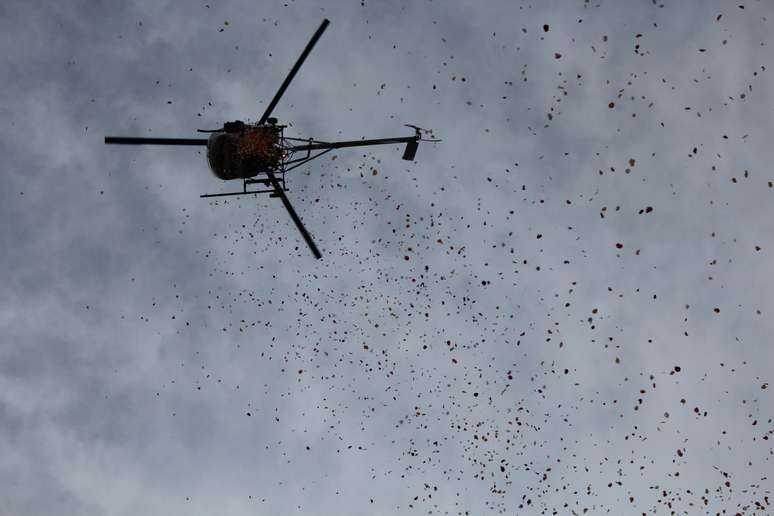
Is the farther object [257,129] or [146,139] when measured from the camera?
[257,129]

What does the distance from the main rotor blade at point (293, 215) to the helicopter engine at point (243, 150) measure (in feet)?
1.18

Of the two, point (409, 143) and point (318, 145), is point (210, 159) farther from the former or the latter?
point (409, 143)

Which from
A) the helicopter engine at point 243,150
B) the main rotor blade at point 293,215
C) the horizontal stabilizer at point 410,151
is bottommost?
the main rotor blade at point 293,215

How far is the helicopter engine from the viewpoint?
13258mm

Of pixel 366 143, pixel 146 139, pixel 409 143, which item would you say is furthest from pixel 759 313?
pixel 146 139

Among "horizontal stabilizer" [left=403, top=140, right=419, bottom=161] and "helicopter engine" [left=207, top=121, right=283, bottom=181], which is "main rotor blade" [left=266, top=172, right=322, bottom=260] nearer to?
"helicopter engine" [left=207, top=121, right=283, bottom=181]

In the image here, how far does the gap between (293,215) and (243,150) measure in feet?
8.36

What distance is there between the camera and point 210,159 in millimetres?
14281

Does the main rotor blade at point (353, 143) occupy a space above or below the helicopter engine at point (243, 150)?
below

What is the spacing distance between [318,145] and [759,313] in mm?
14415

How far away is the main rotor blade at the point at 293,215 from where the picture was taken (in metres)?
11.6

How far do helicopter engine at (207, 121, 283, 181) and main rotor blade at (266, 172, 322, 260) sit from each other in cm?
36

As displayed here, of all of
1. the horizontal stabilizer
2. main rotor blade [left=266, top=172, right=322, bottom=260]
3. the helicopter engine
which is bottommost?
main rotor blade [left=266, top=172, right=322, bottom=260]

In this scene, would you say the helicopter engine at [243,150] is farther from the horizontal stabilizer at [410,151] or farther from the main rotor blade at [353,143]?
the horizontal stabilizer at [410,151]
